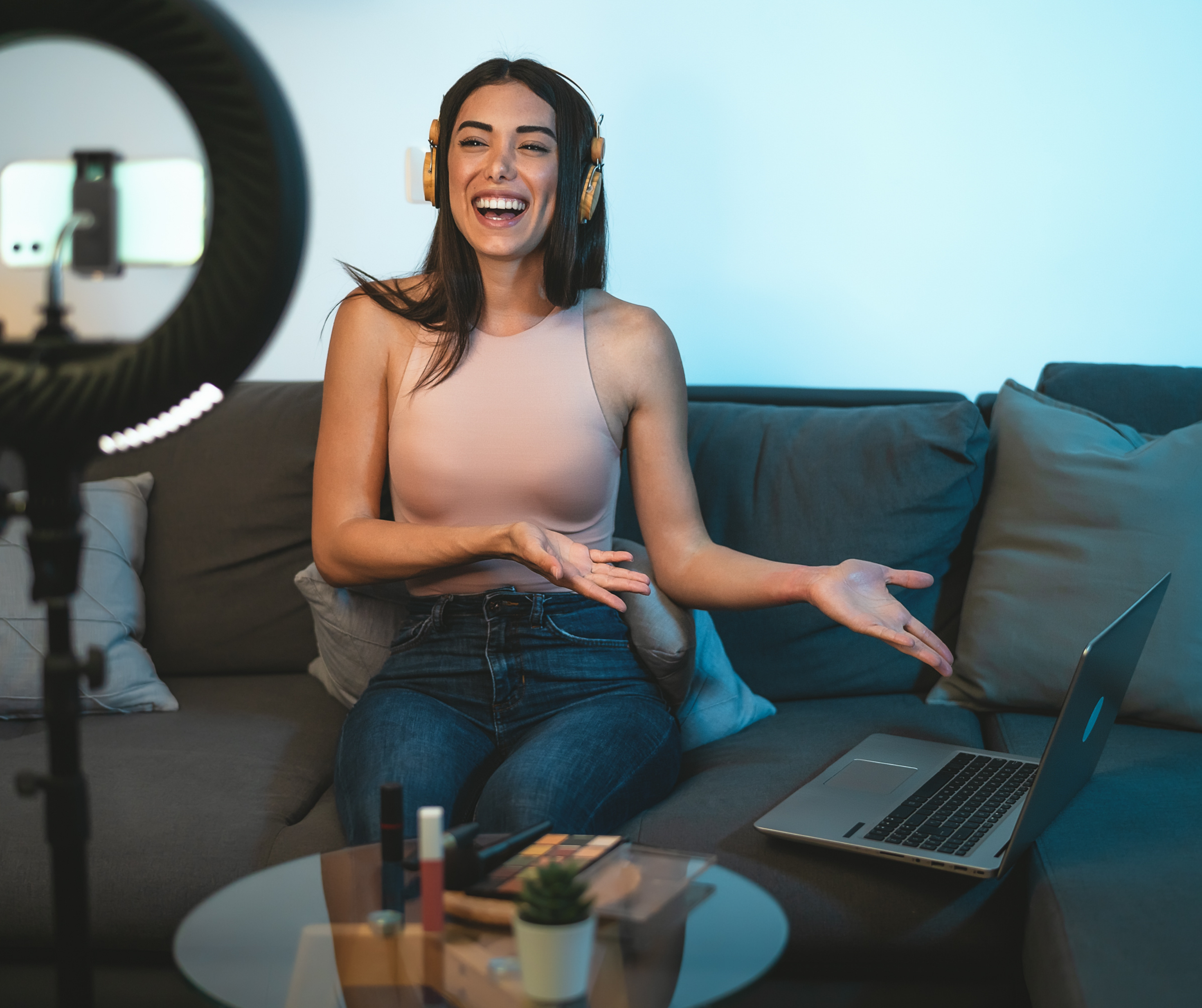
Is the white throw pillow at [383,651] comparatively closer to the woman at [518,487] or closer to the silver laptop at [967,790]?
the woman at [518,487]

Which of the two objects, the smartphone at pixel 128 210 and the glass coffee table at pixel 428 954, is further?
the glass coffee table at pixel 428 954

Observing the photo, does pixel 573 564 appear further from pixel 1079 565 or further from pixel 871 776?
pixel 1079 565

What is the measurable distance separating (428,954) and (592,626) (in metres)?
0.67

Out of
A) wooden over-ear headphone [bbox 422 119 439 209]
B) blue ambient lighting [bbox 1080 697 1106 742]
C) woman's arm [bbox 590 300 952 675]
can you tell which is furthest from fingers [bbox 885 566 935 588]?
wooden over-ear headphone [bbox 422 119 439 209]

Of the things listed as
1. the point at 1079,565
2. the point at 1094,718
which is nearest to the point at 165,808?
the point at 1094,718

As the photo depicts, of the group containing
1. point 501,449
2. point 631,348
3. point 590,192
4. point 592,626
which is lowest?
point 592,626

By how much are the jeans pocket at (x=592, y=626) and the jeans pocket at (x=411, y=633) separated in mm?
164

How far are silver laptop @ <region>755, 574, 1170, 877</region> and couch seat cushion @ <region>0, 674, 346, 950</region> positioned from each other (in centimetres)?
64

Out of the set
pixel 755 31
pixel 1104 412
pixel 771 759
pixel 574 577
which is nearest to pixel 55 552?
pixel 574 577

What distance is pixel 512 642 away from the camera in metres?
1.41

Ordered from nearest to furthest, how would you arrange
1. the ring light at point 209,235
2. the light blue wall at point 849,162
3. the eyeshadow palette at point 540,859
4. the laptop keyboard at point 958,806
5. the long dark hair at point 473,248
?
the ring light at point 209,235 → the eyeshadow palette at point 540,859 → the laptop keyboard at point 958,806 → the long dark hair at point 473,248 → the light blue wall at point 849,162

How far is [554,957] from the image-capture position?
724 mm

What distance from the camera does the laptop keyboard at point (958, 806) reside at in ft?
4.00

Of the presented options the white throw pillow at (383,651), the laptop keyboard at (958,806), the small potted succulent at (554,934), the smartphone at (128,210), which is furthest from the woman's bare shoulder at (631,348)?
the smartphone at (128,210)
